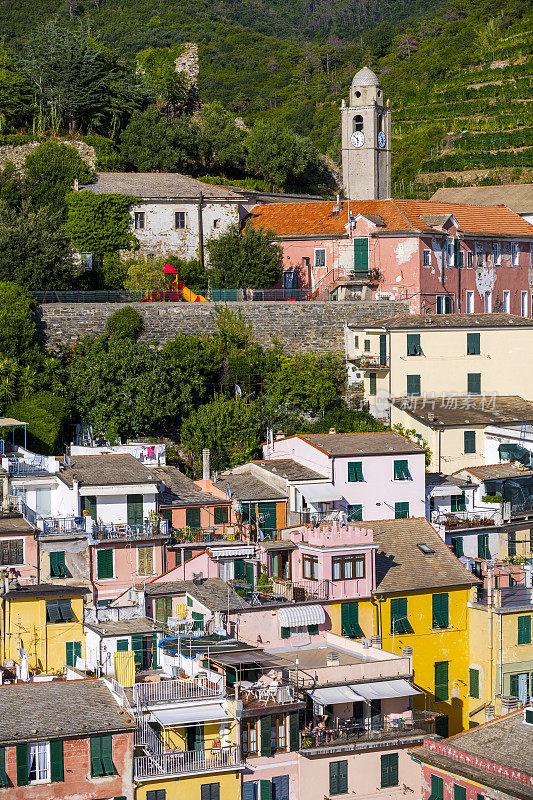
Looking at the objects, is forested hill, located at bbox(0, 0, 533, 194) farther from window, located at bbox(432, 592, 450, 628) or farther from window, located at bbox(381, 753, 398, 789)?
window, located at bbox(381, 753, 398, 789)

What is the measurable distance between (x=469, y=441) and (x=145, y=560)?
43.3 ft

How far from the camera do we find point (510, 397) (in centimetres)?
4969

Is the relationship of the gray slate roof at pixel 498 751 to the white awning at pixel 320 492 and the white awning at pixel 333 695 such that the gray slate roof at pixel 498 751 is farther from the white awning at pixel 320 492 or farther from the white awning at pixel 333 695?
the white awning at pixel 320 492

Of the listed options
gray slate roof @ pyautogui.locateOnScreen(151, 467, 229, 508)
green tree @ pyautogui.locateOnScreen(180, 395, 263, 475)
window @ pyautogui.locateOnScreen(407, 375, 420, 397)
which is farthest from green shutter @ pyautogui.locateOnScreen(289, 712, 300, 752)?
window @ pyautogui.locateOnScreen(407, 375, 420, 397)

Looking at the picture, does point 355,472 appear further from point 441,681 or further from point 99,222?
point 99,222

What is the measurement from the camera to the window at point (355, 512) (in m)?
40.8

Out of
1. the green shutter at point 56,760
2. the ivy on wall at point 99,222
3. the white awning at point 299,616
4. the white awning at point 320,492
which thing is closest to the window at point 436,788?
the green shutter at point 56,760

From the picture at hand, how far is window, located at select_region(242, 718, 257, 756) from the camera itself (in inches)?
1114

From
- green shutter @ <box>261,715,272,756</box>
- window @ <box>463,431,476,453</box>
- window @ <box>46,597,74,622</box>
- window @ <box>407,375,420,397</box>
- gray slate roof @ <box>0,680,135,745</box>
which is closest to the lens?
gray slate roof @ <box>0,680,135,745</box>

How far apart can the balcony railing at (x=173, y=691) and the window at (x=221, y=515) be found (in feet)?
35.0

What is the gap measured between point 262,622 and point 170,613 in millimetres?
2053

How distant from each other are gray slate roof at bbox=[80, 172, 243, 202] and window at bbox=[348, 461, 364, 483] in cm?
1760

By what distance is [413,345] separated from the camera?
160 feet

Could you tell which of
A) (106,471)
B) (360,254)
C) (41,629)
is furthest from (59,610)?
(360,254)
